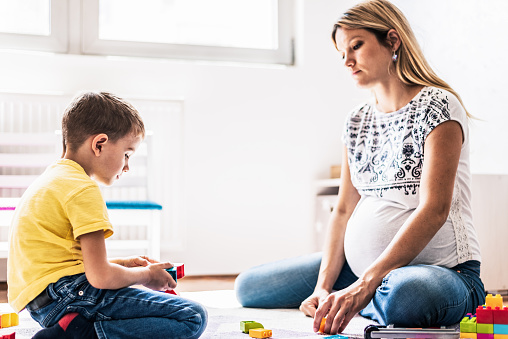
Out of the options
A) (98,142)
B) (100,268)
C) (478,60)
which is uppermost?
(478,60)

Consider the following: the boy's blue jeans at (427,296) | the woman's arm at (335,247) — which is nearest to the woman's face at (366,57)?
the woman's arm at (335,247)

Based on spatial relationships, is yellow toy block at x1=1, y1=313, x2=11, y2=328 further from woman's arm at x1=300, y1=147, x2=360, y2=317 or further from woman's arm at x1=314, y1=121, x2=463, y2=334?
woman's arm at x1=314, y1=121, x2=463, y2=334

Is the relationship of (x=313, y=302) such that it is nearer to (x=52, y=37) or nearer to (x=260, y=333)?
(x=260, y=333)

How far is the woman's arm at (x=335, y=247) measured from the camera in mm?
1391

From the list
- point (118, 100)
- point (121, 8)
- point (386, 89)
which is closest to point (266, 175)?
point (121, 8)

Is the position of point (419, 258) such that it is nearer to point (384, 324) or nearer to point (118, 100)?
point (384, 324)

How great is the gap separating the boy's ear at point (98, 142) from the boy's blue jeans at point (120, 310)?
0.71ft

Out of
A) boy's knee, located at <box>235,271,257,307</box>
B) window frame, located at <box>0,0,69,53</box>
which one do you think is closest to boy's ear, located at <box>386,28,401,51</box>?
boy's knee, located at <box>235,271,257,307</box>

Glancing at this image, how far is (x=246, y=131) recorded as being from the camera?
111 inches

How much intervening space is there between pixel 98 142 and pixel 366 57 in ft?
2.13

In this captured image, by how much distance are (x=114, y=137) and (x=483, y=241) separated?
1390 millimetres

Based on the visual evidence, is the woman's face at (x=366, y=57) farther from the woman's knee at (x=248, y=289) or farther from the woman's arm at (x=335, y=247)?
the woman's knee at (x=248, y=289)

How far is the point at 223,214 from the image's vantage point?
276 cm

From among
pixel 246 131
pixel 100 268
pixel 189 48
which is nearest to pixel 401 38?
pixel 100 268
